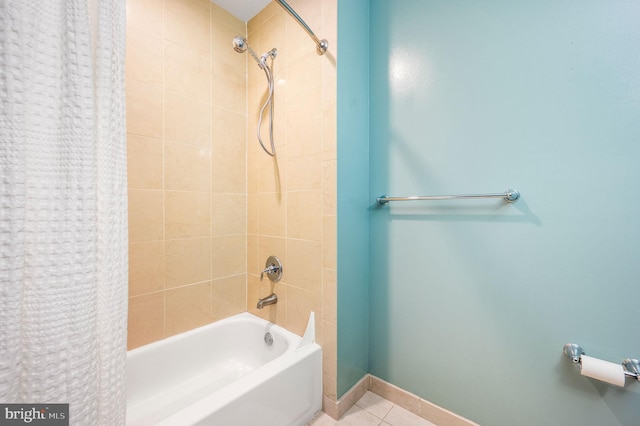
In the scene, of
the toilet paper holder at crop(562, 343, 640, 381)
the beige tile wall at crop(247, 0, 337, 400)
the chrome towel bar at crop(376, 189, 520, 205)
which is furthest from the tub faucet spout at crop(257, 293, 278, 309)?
the toilet paper holder at crop(562, 343, 640, 381)

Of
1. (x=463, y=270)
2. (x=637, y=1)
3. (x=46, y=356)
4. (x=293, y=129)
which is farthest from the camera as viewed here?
(x=293, y=129)

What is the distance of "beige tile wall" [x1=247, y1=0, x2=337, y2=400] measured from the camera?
3.83 feet

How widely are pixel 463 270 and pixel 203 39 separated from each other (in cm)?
185

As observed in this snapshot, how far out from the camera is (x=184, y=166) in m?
1.31

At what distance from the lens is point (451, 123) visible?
1.09 metres

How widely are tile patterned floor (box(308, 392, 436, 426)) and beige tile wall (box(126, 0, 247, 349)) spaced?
Result: 0.82 m

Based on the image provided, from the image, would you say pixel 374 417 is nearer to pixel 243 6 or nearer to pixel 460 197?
pixel 460 197

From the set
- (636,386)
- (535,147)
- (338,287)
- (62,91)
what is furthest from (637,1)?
(62,91)

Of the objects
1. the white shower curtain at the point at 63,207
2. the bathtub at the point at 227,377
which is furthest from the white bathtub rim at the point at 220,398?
the white shower curtain at the point at 63,207

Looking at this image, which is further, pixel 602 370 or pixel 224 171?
pixel 224 171

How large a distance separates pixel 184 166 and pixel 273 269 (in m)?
0.76

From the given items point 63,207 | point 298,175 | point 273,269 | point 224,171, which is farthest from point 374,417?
point 224,171

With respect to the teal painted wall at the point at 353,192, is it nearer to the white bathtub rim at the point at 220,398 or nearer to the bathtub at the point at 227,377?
the bathtub at the point at 227,377

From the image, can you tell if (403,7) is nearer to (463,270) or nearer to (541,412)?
(463,270)
